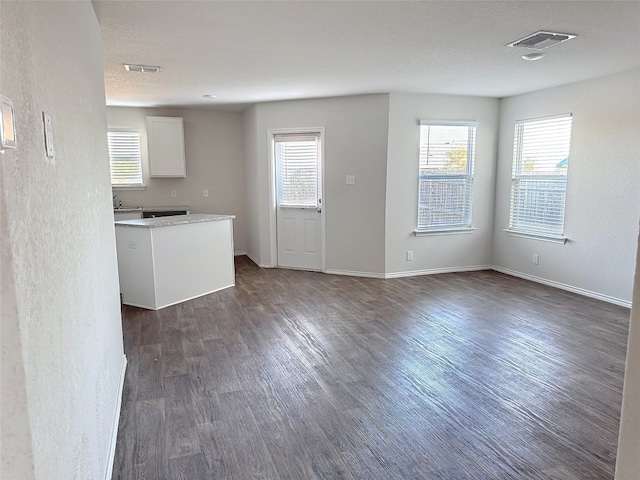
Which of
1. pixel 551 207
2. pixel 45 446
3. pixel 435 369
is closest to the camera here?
pixel 45 446

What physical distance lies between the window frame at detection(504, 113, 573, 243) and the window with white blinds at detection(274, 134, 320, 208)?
2719 millimetres

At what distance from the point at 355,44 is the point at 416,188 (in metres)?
2.81

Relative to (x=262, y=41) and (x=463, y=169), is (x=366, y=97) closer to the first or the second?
(x=463, y=169)

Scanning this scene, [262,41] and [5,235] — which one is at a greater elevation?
[262,41]

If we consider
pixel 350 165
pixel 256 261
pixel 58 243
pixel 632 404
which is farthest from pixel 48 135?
pixel 256 261

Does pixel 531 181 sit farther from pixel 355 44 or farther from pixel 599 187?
pixel 355 44

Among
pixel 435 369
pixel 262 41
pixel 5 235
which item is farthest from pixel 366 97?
pixel 5 235

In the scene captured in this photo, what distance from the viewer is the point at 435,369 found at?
3.10 m

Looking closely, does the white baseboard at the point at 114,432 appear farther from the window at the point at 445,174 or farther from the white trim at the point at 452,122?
the white trim at the point at 452,122

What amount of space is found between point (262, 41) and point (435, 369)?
9.06 ft

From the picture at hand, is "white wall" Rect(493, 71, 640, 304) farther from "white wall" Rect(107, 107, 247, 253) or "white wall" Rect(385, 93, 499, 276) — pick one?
"white wall" Rect(107, 107, 247, 253)

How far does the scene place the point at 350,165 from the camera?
18.9 ft

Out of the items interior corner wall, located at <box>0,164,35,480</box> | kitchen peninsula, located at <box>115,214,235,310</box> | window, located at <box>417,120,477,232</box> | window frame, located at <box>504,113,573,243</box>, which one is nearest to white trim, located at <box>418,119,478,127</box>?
window, located at <box>417,120,477,232</box>

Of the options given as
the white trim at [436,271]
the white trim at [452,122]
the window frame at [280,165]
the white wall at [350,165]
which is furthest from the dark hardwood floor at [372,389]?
the white trim at [452,122]
